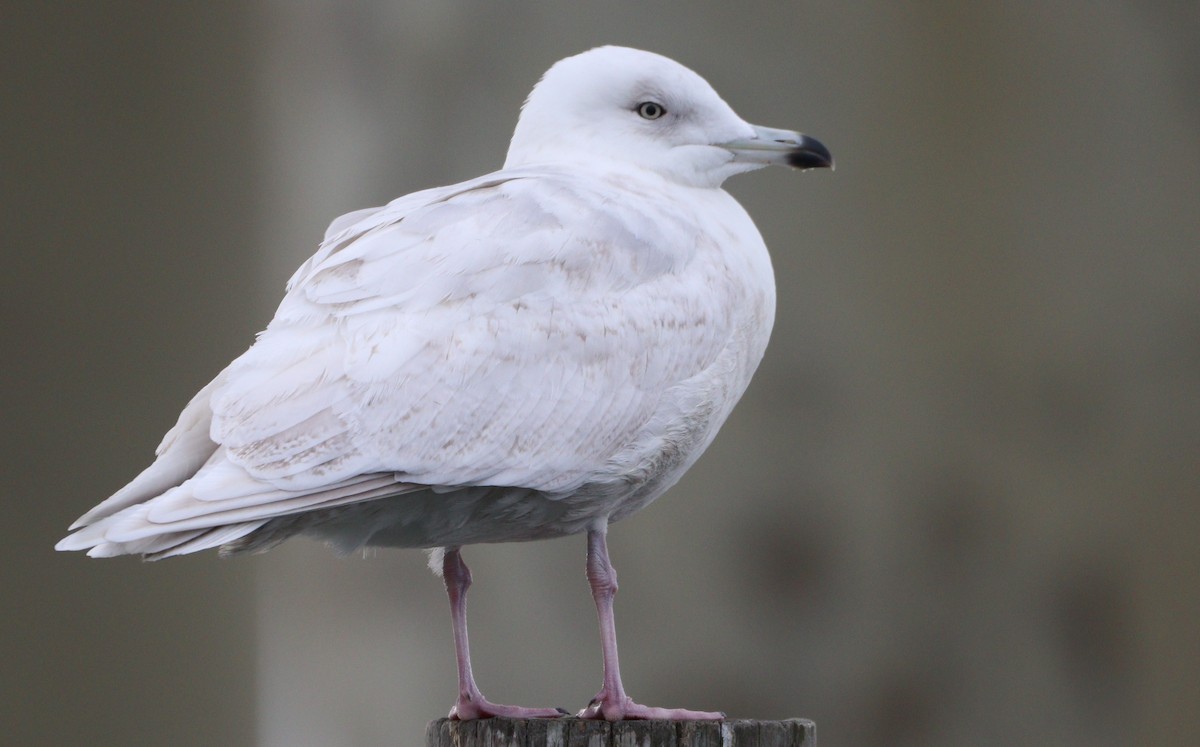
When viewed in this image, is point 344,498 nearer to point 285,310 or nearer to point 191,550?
point 191,550

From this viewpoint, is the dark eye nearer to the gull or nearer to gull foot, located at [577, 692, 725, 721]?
the gull

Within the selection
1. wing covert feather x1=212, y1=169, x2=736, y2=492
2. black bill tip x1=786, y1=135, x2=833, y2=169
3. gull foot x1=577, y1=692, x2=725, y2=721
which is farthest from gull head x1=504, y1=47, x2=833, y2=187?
gull foot x1=577, y1=692, x2=725, y2=721

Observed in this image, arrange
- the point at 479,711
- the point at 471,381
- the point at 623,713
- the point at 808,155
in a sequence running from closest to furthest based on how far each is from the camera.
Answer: the point at 471,381 < the point at 623,713 < the point at 479,711 < the point at 808,155

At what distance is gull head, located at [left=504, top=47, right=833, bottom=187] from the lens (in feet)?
8.61

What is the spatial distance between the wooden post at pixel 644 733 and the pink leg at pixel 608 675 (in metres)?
0.06

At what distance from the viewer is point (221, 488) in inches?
75.9

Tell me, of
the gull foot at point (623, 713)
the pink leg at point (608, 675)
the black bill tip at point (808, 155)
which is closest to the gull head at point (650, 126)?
the black bill tip at point (808, 155)

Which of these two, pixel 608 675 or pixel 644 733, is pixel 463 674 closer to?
pixel 608 675

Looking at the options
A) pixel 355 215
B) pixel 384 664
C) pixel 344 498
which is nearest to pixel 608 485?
pixel 344 498

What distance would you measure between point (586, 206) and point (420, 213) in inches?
10.0

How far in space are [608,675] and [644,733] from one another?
166 mm

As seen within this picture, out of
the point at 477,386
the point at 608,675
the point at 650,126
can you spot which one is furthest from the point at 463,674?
the point at 650,126

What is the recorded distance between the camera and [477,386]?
2082 millimetres

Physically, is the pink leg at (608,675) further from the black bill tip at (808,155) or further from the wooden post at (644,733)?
the black bill tip at (808,155)
